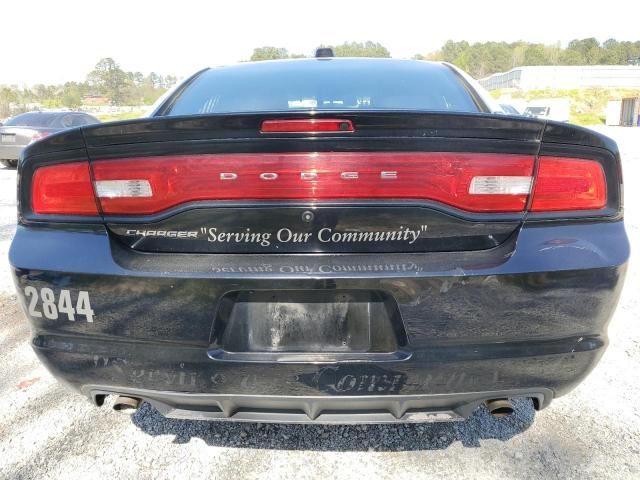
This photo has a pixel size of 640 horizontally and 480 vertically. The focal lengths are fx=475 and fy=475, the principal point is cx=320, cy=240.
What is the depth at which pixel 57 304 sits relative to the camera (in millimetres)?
1525

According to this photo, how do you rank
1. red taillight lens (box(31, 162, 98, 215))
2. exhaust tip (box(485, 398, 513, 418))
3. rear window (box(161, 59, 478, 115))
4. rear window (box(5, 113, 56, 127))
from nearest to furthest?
red taillight lens (box(31, 162, 98, 215)) → exhaust tip (box(485, 398, 513, 418)) → rear window (box(161, 59, 478, 115)) → rear window (box(5, 113, 56, 127))

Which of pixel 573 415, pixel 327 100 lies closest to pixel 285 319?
pixel 327 100

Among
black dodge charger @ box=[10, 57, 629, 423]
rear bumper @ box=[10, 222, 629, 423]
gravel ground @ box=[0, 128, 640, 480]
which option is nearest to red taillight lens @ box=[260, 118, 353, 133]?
black dodge charger @ box=[10, 57, 629, 423]

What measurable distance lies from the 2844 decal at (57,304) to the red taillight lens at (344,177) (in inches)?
16.1

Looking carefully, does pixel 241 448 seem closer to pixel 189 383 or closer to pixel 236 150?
pixel 189 383

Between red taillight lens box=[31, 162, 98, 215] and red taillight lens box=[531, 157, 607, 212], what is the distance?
1.39 m

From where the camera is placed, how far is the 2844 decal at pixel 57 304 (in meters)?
1.50

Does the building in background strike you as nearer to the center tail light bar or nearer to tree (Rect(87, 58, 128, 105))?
the center tail light bar

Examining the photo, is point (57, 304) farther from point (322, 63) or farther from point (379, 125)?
point (322, 63)

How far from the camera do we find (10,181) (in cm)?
1021

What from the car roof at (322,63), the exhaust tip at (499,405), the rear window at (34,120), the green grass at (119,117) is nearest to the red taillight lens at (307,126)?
the green grass at (119,117)

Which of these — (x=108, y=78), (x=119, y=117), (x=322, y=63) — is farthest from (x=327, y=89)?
(x=108, y=78)

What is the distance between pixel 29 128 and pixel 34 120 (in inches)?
20.3

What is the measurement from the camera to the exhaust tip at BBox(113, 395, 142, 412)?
1697mm
